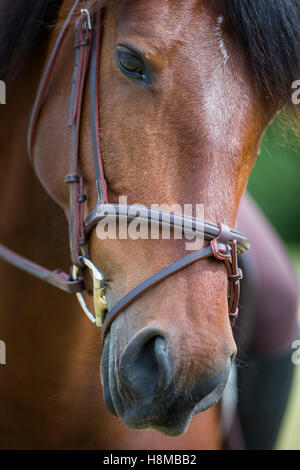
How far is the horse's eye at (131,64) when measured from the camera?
4.43 feet

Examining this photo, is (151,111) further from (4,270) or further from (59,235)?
(4,270)

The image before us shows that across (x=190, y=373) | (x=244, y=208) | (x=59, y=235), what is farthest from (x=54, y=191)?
(x=244, y=208)

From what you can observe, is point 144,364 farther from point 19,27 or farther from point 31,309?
point 19,27

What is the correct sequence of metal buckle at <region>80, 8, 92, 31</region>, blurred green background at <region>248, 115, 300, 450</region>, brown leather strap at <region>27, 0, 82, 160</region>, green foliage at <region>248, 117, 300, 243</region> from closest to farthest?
metal buckle at <region>80, 8, 92, 31</region>, brown leather strap at <region>27, 0, 82, 160</region>, blurred green background at <region>248, 115, 300, 450</region>, green foliage at <region>248, 117, 300, 243</region>

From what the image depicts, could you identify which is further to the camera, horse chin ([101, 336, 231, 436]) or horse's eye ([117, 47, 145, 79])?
horse's eye ([117, 47, 145, 79])

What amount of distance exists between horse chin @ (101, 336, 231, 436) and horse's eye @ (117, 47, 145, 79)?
74 cm

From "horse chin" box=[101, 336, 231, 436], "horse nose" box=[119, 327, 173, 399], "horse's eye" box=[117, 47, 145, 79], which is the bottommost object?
"horse chin" box=[101, 336, 231, 436]

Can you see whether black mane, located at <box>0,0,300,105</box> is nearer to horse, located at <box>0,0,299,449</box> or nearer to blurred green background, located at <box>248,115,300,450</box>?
horse, located at <box>0,0,299,449</box>

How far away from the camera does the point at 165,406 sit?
1190 mm

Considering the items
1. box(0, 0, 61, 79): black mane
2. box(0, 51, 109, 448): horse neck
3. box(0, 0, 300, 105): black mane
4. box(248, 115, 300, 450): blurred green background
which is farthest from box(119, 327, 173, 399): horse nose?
box(248, 115, 300, 450): blurred green background

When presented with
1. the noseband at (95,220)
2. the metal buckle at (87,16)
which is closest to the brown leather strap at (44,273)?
the noseband at (95,220)

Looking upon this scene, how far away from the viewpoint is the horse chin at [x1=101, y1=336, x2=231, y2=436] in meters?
1.18

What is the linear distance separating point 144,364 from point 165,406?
107 mm

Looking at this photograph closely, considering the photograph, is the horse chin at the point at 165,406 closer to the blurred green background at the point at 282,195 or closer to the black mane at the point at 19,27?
the black mane at the point at 19,27
